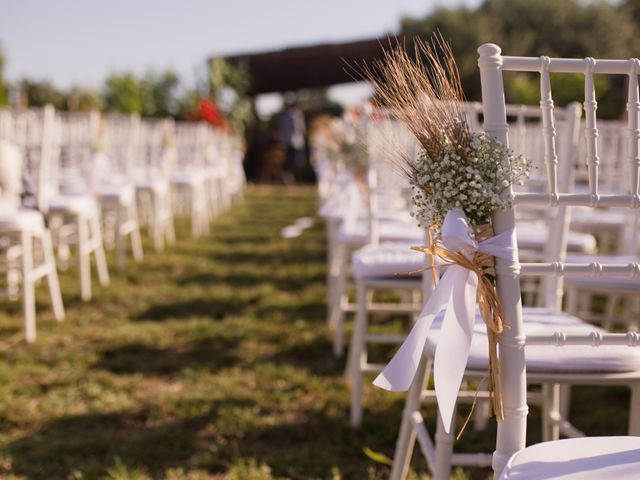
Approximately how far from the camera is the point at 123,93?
15648mm

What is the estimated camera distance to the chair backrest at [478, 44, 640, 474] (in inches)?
41.7

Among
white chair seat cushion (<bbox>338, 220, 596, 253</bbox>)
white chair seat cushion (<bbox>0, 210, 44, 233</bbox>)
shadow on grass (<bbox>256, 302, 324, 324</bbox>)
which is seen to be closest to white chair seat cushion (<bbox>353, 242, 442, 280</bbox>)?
white chair seat cushion (<bbox>338, 220, 596, 253</bbox>)

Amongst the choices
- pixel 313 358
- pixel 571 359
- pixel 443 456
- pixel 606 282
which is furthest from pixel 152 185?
pixel 571 359

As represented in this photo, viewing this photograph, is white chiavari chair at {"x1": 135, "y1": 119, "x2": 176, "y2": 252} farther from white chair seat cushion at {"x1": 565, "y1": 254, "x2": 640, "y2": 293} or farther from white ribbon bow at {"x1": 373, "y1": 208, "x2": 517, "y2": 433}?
white ribbon bow at {"x1": 373, "y1": 208, "x2": 517, "y2": 433}

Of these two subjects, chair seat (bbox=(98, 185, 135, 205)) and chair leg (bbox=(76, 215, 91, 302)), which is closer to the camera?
chair leg (bbox=(76, 215, 91, 302))

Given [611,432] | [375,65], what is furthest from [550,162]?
[611,432]

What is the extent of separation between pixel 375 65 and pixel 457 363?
0.50m

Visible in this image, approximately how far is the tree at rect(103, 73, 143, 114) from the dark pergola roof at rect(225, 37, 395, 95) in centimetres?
231

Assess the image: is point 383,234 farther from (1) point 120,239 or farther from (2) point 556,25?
(2) point 556,25

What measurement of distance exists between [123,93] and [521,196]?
15672 millimetres

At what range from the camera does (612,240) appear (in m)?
5.08

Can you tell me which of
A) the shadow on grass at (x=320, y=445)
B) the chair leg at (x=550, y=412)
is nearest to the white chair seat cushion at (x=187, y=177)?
the shadow on grass at (x=320, y=445)

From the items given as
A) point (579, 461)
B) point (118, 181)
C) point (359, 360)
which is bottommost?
point (359, 360)

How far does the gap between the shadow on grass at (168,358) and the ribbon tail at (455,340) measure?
7.06 ft
